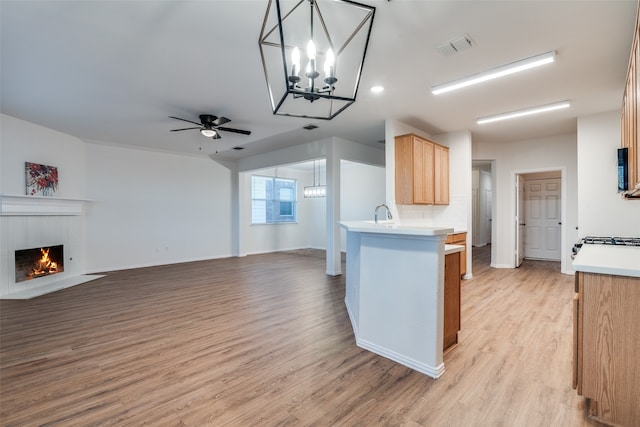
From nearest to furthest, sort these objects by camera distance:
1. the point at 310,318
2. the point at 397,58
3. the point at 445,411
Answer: the point at 445,411 → the point at 397,58 → the point at 310,318

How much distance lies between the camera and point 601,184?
436 centimetres

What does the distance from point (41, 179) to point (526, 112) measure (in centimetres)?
814

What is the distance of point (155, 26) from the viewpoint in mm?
2434

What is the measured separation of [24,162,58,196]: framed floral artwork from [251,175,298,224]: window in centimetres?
466

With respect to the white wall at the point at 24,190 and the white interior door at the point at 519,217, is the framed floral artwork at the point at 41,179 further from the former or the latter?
the white interior door at the point at 519,217

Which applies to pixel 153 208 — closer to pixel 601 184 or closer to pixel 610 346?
pixel 610 346

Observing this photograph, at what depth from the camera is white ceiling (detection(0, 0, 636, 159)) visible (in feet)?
7.39

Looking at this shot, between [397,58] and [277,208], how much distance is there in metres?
7.31

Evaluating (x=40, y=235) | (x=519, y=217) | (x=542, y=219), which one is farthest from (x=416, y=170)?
(x=40, y=235)

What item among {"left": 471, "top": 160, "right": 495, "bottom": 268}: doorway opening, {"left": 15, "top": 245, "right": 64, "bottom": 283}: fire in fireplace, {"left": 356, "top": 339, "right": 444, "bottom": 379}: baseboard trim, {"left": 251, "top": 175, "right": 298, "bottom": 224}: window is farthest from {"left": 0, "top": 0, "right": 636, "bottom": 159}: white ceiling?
{"left": 471, "top": 160, "right": 495, "bottom": 268}: doorway opening

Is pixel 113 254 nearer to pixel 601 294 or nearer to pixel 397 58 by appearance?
pixel 397 58

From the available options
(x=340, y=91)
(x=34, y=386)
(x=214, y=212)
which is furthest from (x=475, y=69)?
(x=214, y=212)

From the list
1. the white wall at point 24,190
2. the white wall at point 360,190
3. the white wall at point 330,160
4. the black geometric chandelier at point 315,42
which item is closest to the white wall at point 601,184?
the white wall at point 330,160

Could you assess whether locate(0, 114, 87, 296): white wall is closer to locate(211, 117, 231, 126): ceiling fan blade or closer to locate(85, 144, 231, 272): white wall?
locate(85, 144, 231, 272): white wall
